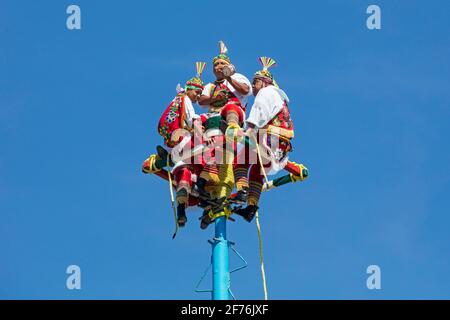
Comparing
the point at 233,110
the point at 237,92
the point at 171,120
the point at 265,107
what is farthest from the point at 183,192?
the point at 237,92

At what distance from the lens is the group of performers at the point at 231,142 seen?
43.5 m

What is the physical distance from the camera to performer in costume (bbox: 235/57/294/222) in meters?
43.4

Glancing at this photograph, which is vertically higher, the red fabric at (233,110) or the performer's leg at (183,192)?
the red fabric at (233,110)

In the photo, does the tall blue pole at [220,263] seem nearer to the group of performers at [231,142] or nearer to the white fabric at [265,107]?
the group of performers at [231,142]

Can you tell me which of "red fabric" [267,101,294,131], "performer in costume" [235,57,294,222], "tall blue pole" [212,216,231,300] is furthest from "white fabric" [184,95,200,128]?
"tall blue pole" [212,216,231,300]

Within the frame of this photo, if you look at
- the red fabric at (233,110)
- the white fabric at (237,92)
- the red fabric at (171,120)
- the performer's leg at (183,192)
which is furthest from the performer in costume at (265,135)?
the red fabric at (171,120)

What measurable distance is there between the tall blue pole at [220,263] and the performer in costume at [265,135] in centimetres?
73

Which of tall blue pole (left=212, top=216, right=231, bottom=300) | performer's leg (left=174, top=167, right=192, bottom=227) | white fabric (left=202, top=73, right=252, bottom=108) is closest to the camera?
tall blue pole (left=212, top=216, right=231, bottom=300)

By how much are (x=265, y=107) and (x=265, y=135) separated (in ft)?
2.25

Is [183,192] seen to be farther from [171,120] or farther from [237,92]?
[237,92]

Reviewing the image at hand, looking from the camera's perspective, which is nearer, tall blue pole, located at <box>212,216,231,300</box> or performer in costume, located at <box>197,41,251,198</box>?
tall blue pole, located at <box>212,216,231,300</box>

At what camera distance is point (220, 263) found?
42531 mm

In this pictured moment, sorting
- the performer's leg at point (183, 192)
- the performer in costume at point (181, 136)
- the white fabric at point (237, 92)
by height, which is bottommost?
the performer's leg at point (183, 192)

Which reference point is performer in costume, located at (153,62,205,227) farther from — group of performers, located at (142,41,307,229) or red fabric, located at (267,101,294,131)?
red fabric, located at (267,101,294,131)
